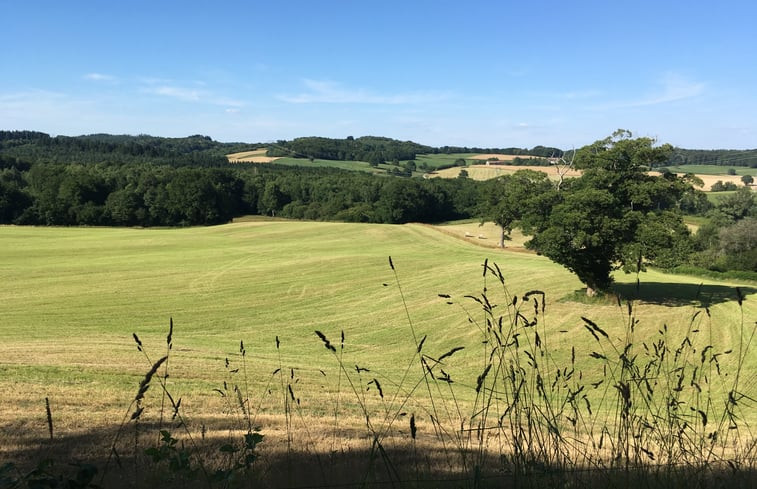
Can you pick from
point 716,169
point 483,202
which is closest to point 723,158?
point 716,169

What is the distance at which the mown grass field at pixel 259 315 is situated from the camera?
35.0 feet

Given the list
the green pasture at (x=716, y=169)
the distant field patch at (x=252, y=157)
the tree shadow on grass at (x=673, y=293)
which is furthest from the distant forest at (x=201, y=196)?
the green pasture at (x=716, y=169)

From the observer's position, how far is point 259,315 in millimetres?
29109

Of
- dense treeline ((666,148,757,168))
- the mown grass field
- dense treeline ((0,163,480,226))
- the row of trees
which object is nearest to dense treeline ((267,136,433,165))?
dense treeline ((0,163,480,226))

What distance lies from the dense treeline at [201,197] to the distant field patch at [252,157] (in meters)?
45.4

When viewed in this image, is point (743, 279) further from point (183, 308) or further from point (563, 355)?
point (183, 308)

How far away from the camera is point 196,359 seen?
617 inches

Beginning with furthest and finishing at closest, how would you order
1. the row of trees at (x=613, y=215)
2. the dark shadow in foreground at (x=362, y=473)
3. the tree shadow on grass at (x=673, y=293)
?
1. the tree shadow on grass at (x=673, y=293)
2. the row of trees at (x=613, y=215)
3. the dark shadow in foreground at (x=362, y=473)

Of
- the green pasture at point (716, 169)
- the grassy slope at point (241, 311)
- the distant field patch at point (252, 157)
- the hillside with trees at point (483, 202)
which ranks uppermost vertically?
the distant field patch at point (252, 157)

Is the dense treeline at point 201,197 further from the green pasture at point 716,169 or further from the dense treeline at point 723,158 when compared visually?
the dense treeline at point 723,158

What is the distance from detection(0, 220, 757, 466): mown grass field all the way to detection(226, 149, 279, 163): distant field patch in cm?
10583

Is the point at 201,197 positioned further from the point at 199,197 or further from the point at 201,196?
the point at 199,197

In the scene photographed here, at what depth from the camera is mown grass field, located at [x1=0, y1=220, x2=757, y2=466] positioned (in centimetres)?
1067

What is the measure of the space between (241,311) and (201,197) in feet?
210
